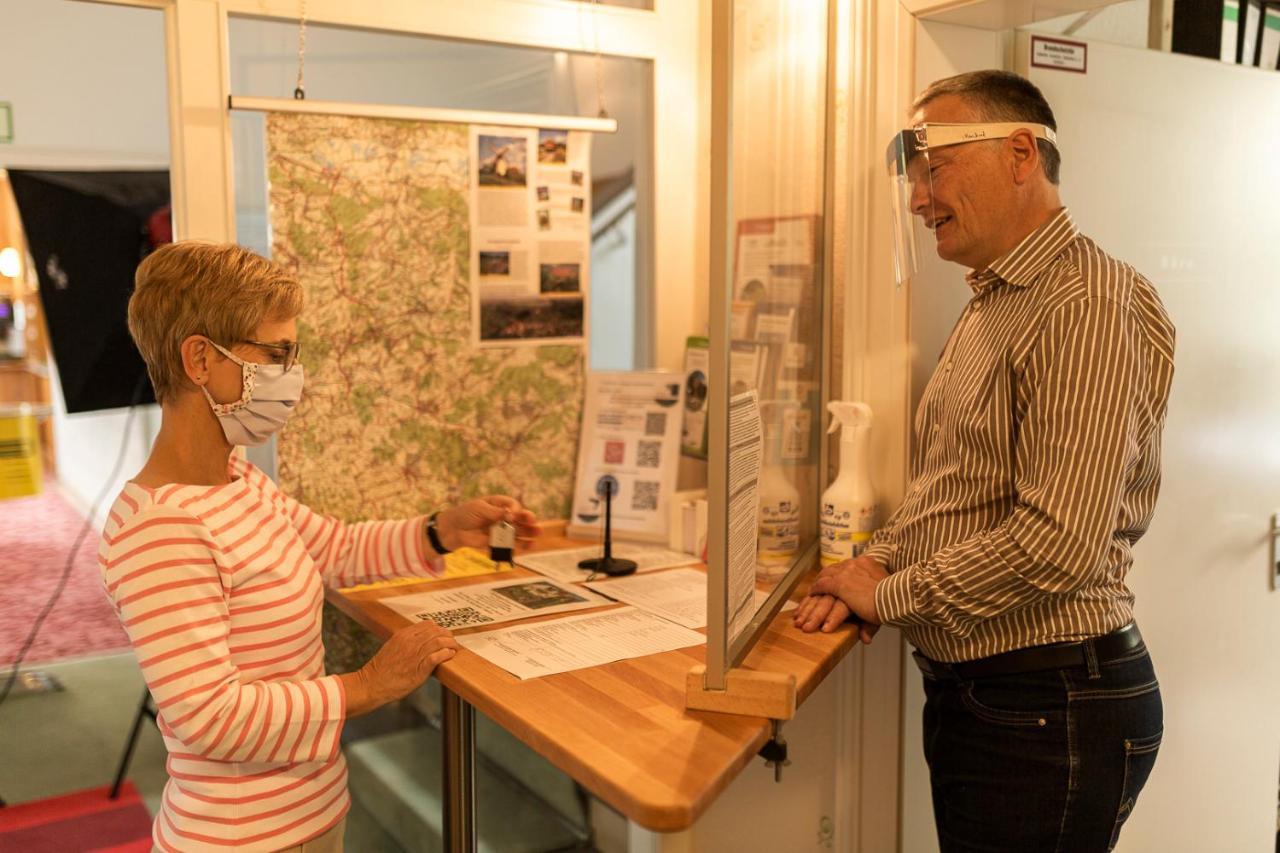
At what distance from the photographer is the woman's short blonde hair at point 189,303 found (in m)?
1.33

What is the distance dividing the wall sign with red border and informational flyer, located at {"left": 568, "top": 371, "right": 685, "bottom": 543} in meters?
0.92

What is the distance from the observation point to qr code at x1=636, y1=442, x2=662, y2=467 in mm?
2275

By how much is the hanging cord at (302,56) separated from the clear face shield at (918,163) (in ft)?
3.60

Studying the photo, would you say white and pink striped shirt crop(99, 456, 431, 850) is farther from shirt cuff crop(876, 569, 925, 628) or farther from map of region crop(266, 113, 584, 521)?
shirt cuff crop(876, 569, 925, 628)

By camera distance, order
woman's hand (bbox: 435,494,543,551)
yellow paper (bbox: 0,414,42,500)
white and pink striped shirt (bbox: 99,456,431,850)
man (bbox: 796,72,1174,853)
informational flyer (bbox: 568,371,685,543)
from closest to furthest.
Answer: white and pink striped shirt (bbox: 99,456,431,850), man (bbox: 796,72,1174,853), woman's hand (bbox: 435,494,543,551), yellow paper (bbox: 0,414,42,500), informational flyer (bbox: 568,371,685,543)

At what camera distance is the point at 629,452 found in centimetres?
230

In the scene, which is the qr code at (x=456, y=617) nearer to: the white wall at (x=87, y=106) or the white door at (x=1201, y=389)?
the white wall at (x=87, y=106)

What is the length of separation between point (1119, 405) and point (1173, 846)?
1.45m

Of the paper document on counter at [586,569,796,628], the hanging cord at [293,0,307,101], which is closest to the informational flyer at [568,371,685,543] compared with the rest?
the paper document on counter at [586,569,796,628]

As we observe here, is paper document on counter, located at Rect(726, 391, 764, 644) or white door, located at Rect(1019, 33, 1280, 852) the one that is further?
white door, located at Rect(1019, 33, 1280, 852)

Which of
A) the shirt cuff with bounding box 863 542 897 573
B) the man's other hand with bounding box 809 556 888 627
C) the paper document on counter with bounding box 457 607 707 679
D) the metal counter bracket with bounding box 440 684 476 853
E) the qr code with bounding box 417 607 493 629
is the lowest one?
the metal counter bracket with bounding box 440 684 476 853

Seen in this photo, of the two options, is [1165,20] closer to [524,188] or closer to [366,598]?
[524,188]

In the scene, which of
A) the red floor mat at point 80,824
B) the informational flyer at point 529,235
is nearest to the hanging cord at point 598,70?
the informational flyer at point 529,235

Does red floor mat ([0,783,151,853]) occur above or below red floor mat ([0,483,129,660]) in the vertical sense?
below
